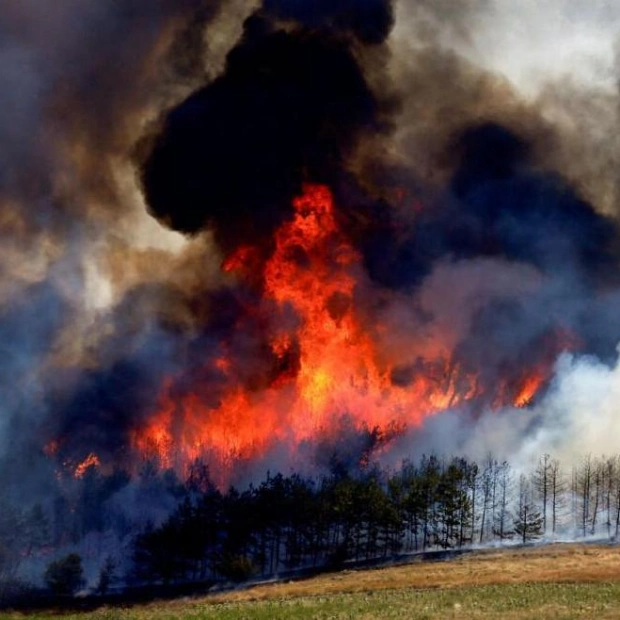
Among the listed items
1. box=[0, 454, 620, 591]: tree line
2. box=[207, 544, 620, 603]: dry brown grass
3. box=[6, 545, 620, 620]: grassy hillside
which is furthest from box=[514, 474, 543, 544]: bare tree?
box=[6, 545, 620, 620]: grassy hillside

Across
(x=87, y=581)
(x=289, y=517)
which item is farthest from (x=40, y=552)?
(x=289, y=517)

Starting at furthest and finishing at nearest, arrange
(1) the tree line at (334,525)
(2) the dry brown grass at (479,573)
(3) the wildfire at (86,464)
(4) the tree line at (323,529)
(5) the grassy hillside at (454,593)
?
(3) the wildfire at (86,464), (1) the tree line at (334,525), (4) the tree line at (323,529), (2) the dry brown grass at (479,573), (5) the grassy hillside at (454,593)

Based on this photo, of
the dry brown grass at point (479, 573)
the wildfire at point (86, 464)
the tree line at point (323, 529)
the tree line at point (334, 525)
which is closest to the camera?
the dry brown grass at point (479, 573)

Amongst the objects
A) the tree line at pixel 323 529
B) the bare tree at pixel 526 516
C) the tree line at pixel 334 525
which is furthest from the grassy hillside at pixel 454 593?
the tree line at pixel 334 525

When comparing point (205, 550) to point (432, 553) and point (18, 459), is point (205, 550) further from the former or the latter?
point (18, 459)

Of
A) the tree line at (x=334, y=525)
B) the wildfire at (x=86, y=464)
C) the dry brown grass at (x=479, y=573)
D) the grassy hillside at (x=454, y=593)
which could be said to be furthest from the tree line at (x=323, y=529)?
the wildfire at (x=86, y=464)

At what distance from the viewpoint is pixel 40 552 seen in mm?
154375

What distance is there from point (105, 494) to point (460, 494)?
87457 mm

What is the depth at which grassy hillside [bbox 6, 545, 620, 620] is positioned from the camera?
2138 inches

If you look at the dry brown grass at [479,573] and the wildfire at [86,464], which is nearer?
the dry brown grass at [479,573]

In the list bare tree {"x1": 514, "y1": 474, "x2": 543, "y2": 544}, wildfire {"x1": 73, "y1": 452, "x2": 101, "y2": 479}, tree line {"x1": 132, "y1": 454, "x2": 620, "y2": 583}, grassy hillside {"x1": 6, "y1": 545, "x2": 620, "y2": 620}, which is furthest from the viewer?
wildfire {"x1": 73, "y1": 452, "x2": 101, "y2": 479}

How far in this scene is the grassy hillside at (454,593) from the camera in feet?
178

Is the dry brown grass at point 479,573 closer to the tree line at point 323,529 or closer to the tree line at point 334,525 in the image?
the tree line at point 323,529

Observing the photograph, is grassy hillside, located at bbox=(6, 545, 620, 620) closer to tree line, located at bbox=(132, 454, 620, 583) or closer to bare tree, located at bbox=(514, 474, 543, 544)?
bare tree, located at bbox=(514, 474, 543, 544)
